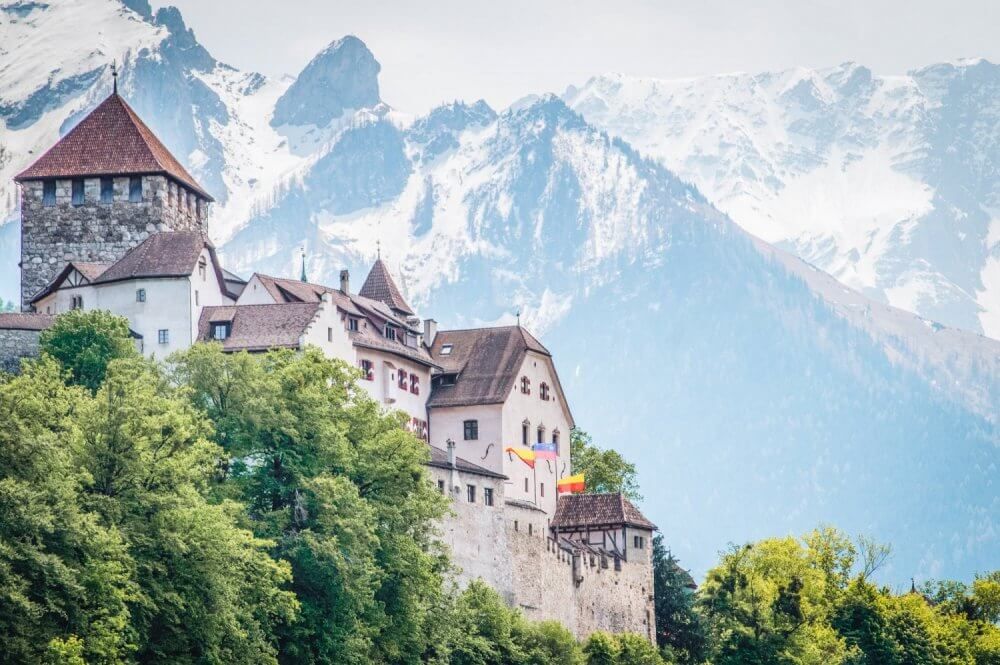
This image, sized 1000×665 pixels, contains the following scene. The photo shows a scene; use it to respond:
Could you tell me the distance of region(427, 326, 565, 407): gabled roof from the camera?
118 m

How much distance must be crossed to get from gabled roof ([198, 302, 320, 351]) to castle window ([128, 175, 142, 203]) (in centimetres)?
886

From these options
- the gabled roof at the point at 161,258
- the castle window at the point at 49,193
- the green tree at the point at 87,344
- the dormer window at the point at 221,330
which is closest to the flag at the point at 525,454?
the dormer window at the point at 221,330

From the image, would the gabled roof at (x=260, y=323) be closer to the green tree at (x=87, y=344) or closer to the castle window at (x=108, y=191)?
the green tree at (x=87, y=344)

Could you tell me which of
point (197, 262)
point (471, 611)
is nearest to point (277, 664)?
point (471, 611)

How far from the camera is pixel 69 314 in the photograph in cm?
9631

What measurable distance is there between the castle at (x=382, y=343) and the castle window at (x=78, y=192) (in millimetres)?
52

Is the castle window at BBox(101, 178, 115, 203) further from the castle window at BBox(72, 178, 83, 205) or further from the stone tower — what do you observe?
the castle window at BBox(72, 178, 83, 205)

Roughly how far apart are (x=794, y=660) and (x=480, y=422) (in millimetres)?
Result: 22209

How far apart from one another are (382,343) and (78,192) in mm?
17763

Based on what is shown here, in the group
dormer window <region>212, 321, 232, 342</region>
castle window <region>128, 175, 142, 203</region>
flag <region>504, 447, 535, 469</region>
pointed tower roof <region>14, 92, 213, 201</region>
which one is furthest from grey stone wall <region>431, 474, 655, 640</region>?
pointed tower roof <region>14, 92, 213, 201</region>

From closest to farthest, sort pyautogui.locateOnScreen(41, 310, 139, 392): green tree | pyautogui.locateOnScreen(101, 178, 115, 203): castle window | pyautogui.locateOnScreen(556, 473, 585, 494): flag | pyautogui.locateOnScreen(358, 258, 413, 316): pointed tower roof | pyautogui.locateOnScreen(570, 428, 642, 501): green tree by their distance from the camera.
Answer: pyautogui.locateOnScreen(41, 310, 139, 392): green tree, pyautogui.locateOnScreen(101, 178, 115, 203): castle window, pyautogui.locateOnScreen(556, 473, 585, 494): flag, pyautogui.locateOnScreen(358, 258, 413, 316): pointed tower roof, pyautogui.locateOnScreen(570, 428, 642, 501): green tree

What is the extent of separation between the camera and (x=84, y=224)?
111125mm

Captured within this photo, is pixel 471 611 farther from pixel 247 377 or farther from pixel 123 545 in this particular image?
pixel 123 545

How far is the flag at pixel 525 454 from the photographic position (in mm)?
116938
